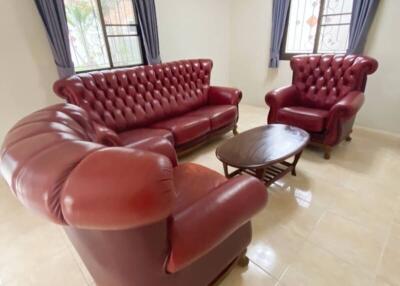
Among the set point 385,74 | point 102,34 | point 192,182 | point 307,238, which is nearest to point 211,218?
point 192,182

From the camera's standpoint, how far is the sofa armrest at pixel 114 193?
0.54m

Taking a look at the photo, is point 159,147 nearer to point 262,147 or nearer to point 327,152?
point 262,147

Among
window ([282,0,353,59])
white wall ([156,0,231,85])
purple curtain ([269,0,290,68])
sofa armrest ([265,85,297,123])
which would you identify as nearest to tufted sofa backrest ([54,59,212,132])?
white wall ([156,0,231,85])

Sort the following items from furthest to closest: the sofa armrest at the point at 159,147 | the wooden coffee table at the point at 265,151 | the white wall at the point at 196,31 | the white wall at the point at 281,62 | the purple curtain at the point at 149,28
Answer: the white wall at the point at 196,31, the purple curtain at the point at 149,28, the white wall at the point at 281,62, the wooden coffee table at the point at 265,151, the sofa armrest at the point at 159,147

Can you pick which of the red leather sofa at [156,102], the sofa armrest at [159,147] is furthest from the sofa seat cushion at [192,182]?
the red leather sofa at [156,102]

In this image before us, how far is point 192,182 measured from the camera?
4.64 ft

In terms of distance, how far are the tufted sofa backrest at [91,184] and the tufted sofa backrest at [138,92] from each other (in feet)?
5.66

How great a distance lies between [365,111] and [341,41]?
107 centimetres

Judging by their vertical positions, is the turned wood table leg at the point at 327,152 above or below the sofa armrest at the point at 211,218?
below

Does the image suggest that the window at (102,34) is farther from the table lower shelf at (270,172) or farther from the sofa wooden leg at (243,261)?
the sofa wooden leg at (243,261)

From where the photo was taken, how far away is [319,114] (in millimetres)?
2533

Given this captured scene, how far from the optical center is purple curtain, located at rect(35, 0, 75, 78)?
92.5 inches

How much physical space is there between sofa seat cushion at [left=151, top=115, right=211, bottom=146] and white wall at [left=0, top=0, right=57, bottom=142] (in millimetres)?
1375

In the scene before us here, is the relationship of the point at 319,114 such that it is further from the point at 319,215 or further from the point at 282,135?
the point at 319,215
